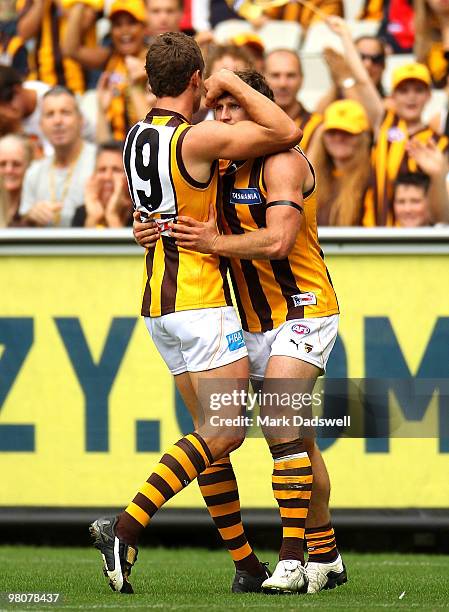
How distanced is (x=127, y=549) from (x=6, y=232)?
3166mm

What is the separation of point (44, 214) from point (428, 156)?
267cm

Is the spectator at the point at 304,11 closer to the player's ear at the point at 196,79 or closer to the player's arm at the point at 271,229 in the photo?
the player's ear at the point at 196,79

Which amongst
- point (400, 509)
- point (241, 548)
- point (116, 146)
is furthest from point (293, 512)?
point (116, 146)

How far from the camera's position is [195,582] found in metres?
6.13

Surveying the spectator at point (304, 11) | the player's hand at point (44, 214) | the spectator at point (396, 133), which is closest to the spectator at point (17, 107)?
the player's hand at point (44, 214)

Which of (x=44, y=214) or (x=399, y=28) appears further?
(x=399, y=28)

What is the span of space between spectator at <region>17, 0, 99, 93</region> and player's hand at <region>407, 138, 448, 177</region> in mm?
3263

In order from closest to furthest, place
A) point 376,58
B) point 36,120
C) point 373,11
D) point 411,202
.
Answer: point 411,202 → point 376,58 → point 36,120 → point 373,11

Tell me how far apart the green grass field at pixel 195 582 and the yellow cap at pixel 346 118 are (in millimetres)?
2932

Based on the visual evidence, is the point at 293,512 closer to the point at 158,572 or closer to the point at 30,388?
the point at 158,572

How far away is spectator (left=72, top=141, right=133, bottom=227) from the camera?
28.3 ft

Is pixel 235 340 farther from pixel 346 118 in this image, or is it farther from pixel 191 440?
pixel 346 118

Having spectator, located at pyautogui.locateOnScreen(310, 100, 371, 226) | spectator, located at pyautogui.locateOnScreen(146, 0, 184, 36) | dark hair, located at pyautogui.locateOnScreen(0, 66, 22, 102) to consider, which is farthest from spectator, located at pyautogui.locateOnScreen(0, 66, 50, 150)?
spectator, located at pyautogui.locateOnScreen(310, 100, 371, 226)

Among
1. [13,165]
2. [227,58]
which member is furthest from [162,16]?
[13,165]
